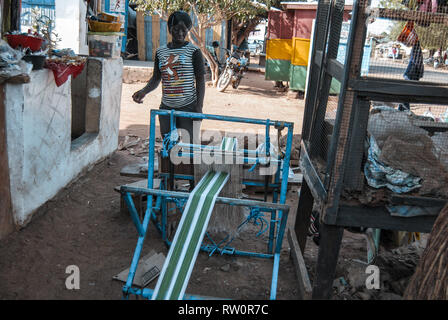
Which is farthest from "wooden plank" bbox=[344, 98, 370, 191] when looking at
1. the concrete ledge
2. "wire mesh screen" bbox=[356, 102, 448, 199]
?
the concrete ledge

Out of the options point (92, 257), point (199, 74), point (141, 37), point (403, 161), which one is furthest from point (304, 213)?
point (141, 37)

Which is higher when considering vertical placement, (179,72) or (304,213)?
(179,72)

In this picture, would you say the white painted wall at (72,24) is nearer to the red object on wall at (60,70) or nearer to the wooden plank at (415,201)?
the red object on wall at (60,70)

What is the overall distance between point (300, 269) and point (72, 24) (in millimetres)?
5243

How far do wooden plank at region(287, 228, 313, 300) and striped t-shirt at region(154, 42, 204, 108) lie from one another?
1679mm


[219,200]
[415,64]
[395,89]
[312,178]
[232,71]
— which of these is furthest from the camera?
[232,71]

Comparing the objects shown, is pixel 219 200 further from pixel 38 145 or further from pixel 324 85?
pixel 38 145

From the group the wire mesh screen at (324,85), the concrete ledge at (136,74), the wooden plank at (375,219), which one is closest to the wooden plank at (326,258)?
the wooden plank at (375,219)

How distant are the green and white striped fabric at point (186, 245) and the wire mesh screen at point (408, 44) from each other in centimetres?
125

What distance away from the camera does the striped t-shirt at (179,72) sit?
4.23 m

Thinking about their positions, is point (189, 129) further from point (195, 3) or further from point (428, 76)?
point (195, 3)

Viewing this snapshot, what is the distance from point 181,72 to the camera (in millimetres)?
4238

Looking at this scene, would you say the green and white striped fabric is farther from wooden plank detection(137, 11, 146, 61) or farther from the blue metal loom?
wooden plank detection(137, 11, 146, 61)
